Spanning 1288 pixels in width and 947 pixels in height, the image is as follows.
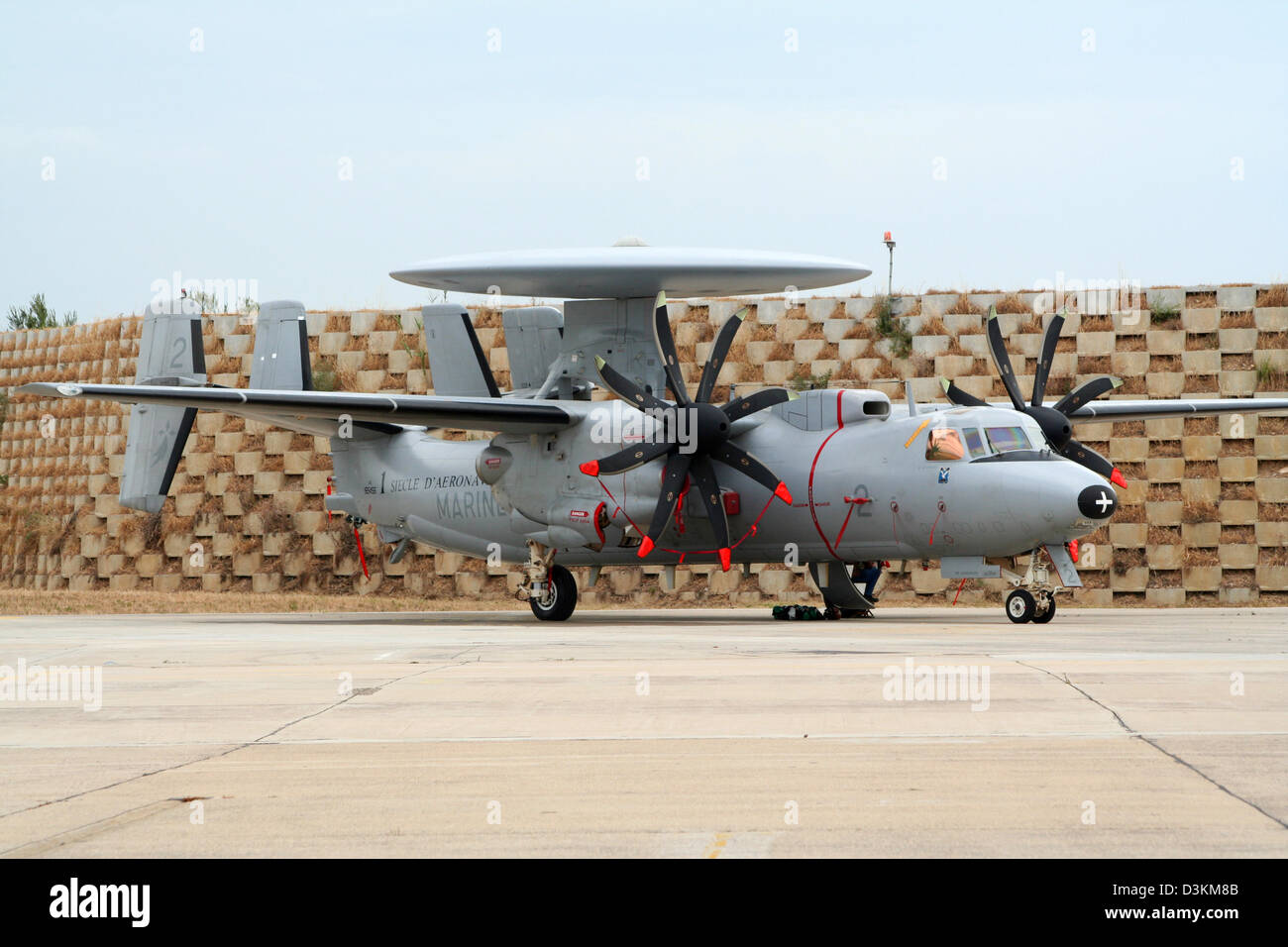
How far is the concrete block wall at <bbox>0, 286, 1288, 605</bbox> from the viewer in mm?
32406

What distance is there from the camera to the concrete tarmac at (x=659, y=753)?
5902 millimetres

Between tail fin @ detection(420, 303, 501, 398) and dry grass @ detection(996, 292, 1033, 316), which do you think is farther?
dry grass @ detection(996, 292, 1033, 316)

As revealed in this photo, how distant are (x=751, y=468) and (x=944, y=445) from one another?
314cm

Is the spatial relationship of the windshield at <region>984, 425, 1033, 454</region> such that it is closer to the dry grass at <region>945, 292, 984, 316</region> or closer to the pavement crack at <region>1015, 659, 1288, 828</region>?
the pavement crack at <region>1015, 659, 1288, 828</region>

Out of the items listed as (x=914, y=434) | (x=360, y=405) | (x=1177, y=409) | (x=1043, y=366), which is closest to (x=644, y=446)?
(x=914, y=434)

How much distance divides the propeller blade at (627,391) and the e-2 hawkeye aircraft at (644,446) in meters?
0.04

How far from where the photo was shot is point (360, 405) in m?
22.7

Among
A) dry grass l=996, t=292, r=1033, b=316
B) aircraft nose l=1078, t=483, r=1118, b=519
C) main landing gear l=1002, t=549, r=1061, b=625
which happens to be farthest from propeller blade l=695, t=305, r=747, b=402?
dry grass l=996, t=292, r=1033, b=316

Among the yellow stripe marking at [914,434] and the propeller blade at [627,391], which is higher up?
the propeller blade at [627,391]

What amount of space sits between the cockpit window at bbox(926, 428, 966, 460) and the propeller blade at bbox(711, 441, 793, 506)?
2.47m

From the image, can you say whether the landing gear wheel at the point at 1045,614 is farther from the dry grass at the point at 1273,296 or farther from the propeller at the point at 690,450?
the dry grass at the point at 1273,296

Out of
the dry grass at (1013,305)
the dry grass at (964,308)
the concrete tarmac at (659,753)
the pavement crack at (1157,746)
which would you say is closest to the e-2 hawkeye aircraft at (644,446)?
the concrete tarmac at (659,753)
